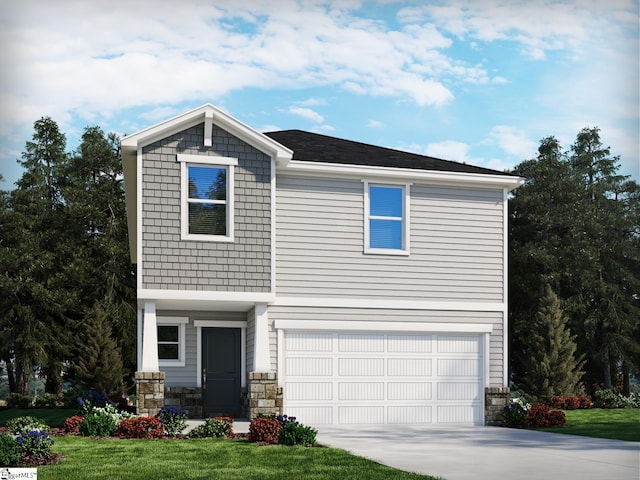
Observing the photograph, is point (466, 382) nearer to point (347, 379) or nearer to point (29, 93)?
point (347, 379)

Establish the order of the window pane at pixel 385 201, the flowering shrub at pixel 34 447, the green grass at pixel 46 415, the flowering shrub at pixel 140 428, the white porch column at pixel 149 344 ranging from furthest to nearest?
the green grass at pixel 46 415 < the window pane at pixel 385 201 < the white porch column at pixel 149 344 < the flowering shrub at pixel 140 428 < the flowering shrub at pixel 34 447

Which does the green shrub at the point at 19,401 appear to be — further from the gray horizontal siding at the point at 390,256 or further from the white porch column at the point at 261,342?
the gray horizontal siding at the point at 390,256

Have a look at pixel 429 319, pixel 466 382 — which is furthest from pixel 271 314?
pixel 466 382

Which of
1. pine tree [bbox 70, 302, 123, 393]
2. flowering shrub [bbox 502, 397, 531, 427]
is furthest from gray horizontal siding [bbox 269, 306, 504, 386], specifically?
pine tree [bbox 70, 302, 123, 393]

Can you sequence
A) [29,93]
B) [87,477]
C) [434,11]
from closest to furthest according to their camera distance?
[434,11] < [29,93] < [87,477]

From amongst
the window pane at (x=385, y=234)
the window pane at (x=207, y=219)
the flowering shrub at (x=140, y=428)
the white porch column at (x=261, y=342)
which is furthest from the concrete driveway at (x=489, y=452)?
the window pane at (x=207, y=219)

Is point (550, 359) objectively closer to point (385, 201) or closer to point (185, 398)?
point (385, 201)

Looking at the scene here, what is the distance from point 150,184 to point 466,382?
8551 millimetres

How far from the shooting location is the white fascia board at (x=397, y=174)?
18344mm

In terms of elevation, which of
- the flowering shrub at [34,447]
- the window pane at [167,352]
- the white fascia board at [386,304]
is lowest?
the flowering shrub at [34,447]

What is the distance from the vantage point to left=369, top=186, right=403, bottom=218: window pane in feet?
62.5

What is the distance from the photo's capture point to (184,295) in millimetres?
16938

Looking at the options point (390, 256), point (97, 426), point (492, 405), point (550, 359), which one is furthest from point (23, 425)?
point (550, 359)

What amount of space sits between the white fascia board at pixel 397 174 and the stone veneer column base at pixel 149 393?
5362 millimetres
